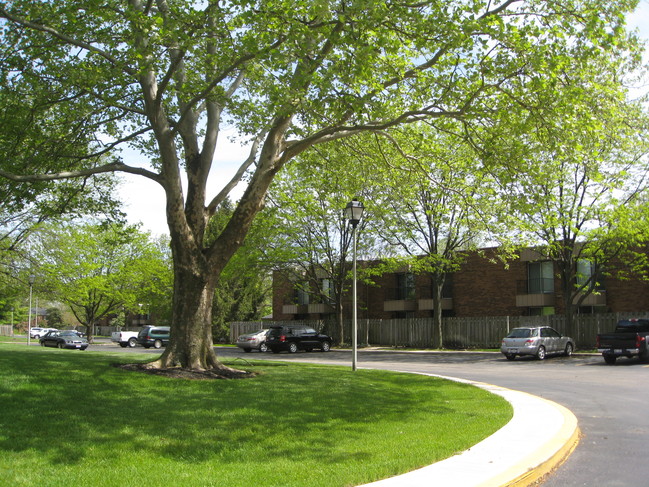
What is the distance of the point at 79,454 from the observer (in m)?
6.46

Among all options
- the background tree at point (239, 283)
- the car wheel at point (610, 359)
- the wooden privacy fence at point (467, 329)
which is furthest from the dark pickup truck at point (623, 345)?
the background tree at point (239, 283)

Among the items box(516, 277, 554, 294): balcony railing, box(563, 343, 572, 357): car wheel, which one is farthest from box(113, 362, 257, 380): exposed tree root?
box(516, 277, 554, 294): balcony railing

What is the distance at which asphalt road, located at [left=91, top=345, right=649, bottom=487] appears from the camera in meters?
6.93

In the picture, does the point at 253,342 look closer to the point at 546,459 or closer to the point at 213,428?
the point at 213,428

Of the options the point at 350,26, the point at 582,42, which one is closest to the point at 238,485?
the point at 350,26

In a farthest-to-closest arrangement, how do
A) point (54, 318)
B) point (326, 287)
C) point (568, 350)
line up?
point (54, 318)
point (326, 287)
point (568, 350)

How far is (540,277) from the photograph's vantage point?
38062 mm

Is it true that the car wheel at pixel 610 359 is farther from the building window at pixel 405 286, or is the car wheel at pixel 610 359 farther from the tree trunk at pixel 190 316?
the building window at pixel 405 286

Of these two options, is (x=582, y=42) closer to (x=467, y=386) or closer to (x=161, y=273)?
(x=467, y=386)

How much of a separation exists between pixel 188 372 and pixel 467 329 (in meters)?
27.6

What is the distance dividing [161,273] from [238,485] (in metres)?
49.0

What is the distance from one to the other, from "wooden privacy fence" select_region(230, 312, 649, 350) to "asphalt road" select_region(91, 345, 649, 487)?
289 inches

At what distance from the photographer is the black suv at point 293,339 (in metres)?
34.7

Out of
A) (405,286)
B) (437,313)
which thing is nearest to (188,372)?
(437,313)
